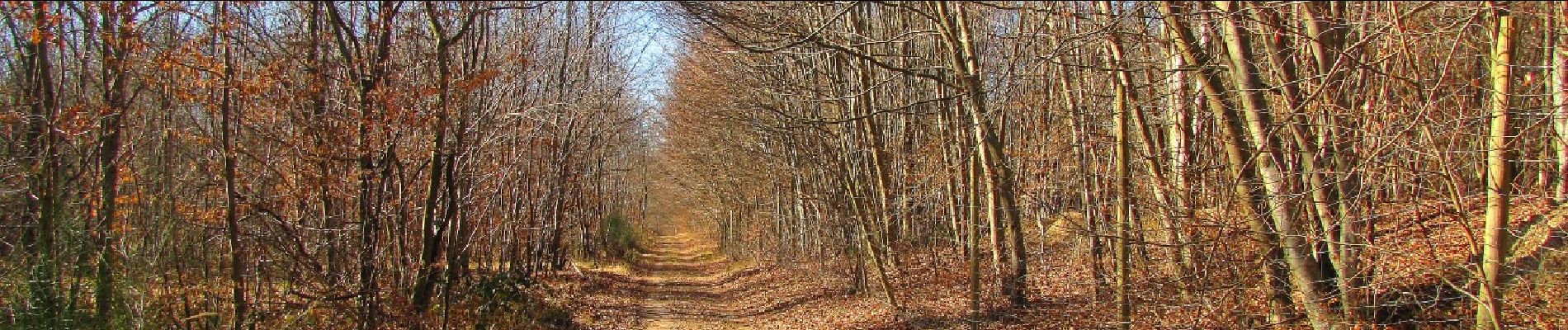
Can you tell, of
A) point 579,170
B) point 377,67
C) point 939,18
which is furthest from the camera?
point 579,170

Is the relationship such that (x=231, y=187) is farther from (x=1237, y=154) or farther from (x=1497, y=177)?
(x=1497, y=177)

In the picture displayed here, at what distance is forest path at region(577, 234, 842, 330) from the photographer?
14.8m

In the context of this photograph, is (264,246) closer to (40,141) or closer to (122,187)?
(122,187)

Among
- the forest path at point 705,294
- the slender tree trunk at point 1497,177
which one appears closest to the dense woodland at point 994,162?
the slender tree trunk at point 1497,177

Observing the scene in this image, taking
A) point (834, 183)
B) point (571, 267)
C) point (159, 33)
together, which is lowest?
point (571, 267)

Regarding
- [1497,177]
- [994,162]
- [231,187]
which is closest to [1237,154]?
[1497,177]

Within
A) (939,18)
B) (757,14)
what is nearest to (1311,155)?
(939,18)

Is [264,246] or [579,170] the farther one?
[579,170]

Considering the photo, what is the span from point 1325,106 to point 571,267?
17.4 m

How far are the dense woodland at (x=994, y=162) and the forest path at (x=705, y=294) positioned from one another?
3021mm

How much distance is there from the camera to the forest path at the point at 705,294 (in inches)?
581

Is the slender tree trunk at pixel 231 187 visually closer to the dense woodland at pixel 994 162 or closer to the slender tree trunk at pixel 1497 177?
the dense woodland at pixel 994 162

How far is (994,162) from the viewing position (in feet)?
28.3

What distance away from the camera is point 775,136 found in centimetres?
1641
